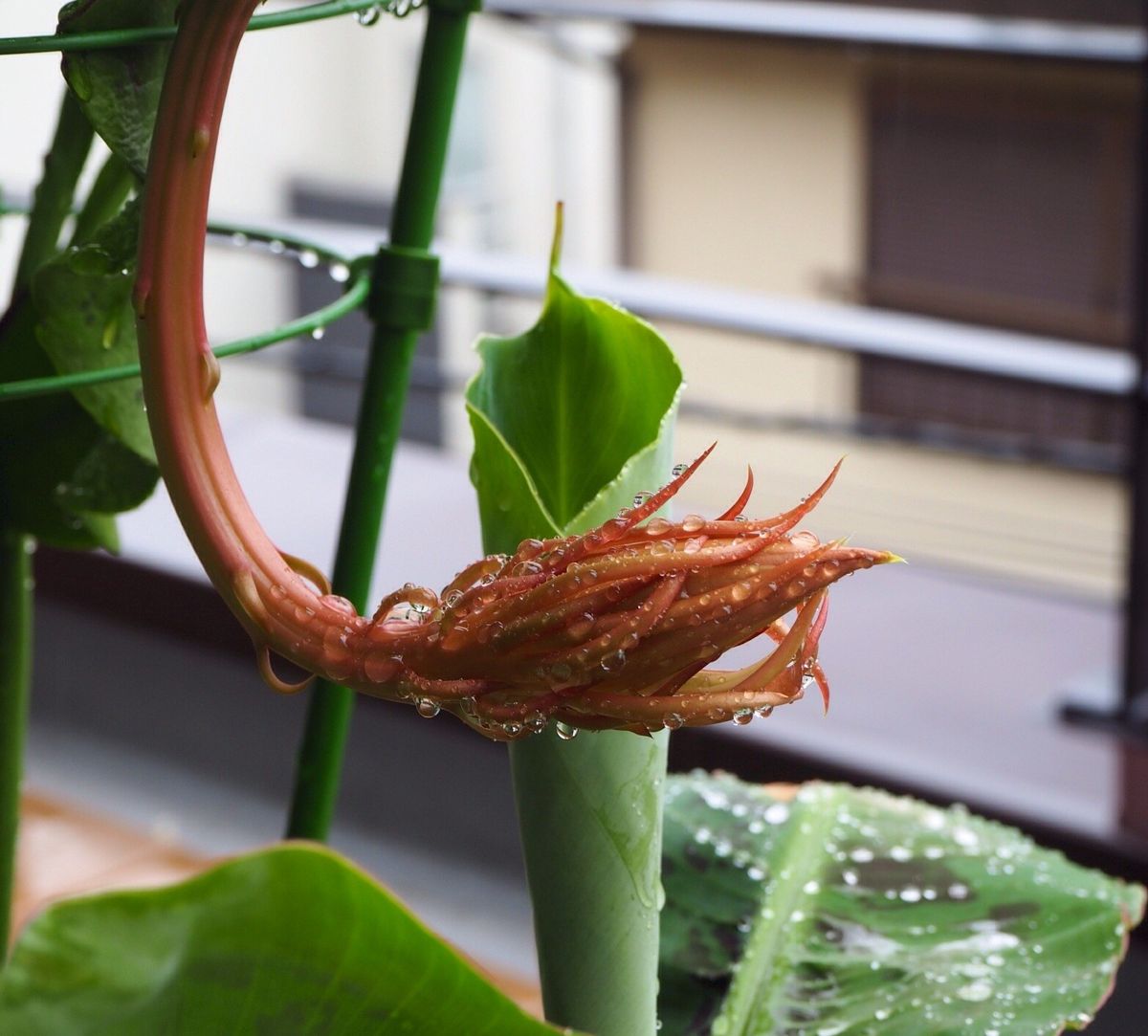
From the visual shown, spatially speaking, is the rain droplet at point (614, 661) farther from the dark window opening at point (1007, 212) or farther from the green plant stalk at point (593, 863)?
the dark window opening at point (1007, 212)

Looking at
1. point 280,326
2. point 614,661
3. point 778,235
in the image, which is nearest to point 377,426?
point 280,326

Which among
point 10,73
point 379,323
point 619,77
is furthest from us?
point 619,77

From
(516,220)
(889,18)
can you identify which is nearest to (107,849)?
(889,18)

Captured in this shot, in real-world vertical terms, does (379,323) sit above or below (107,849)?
above

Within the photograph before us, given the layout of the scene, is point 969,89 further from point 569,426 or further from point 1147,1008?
point 569,426

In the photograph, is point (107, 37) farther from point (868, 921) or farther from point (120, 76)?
point (868, 921)

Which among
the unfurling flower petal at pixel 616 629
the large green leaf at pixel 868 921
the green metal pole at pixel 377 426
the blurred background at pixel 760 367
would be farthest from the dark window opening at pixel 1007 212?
the unfurling flower petal at pixel 616 629
